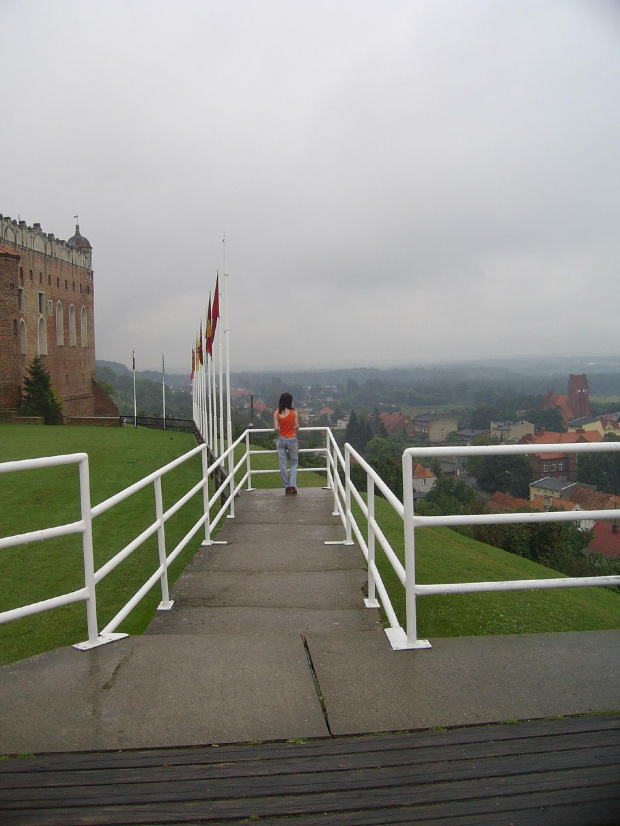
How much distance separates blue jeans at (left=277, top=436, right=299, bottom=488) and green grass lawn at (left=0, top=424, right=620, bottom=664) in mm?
2023

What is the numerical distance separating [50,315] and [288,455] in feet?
157

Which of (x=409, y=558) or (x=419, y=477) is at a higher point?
(x=419, y=477)

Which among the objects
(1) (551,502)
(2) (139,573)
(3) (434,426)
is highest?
(1) (551,502)

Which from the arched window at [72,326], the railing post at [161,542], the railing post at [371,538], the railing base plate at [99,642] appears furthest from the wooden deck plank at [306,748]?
the arched window at [72,326]

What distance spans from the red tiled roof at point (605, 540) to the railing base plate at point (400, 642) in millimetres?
15384

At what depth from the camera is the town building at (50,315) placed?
147 feet

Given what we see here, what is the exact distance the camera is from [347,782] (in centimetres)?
253

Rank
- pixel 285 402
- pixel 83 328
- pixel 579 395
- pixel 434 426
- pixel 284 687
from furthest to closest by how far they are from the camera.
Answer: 1. pixel 83 328
2. pixel 579 395
3. pixel 434 426
4. pixel 285 402
5. pixel 284 687

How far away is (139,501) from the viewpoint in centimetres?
1533

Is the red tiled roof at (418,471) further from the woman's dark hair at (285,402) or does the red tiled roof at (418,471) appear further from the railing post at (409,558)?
the woman's dark hair at (285,402)

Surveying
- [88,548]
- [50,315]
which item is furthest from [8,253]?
[88,548]

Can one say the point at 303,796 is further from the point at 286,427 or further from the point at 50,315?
the point at 50,315

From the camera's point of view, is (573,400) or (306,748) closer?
(306,748)

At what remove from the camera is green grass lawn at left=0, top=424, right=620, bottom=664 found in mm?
6844
